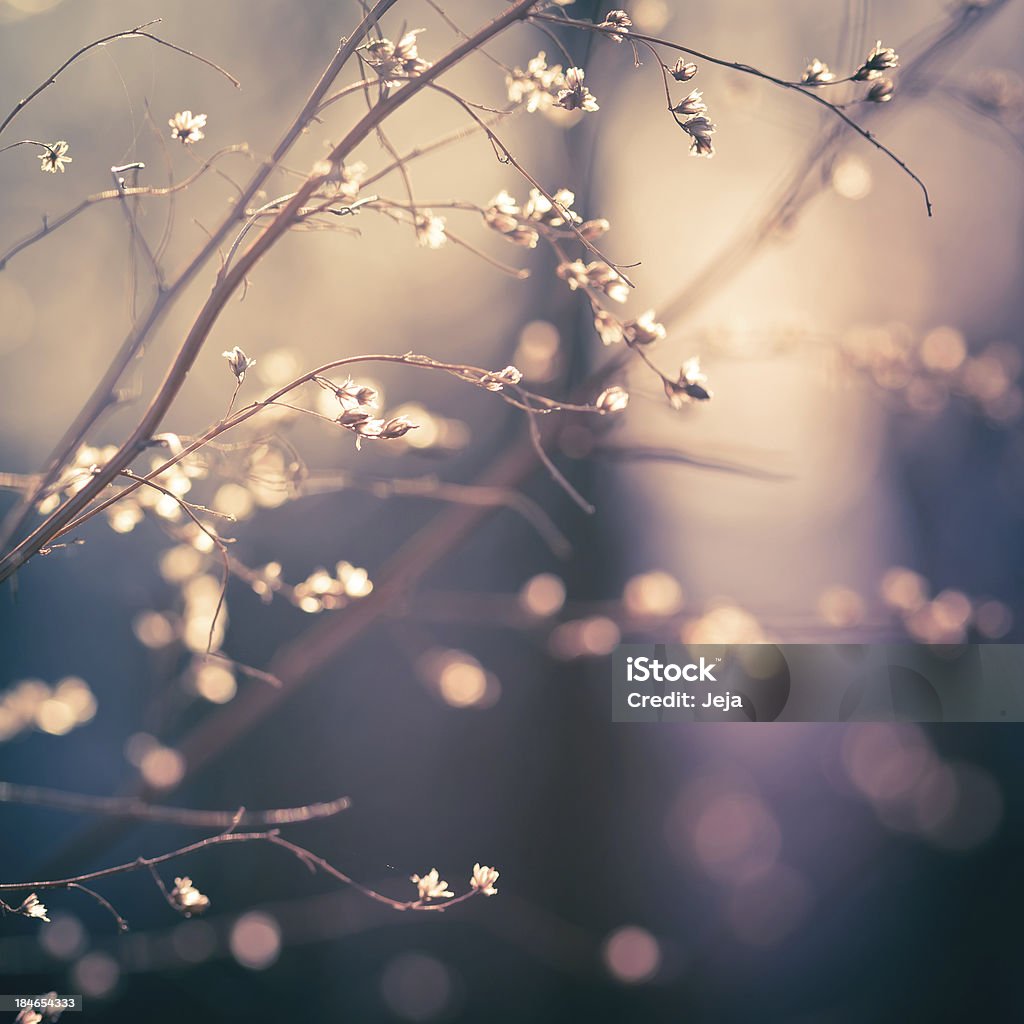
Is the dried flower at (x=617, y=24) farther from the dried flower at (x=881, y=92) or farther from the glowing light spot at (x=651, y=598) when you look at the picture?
the glowing light spot at (x=651, y=598)

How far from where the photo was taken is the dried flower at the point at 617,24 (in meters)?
0.39

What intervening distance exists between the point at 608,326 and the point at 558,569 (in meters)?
1.21

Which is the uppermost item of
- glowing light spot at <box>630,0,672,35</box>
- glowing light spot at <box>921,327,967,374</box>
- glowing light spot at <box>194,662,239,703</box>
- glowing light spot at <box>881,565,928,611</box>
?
glowing light spot at <box>630,0,672,35</box>

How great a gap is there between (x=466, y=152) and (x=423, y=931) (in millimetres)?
1517

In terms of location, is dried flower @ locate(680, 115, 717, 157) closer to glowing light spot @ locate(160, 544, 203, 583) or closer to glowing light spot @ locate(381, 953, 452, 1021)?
glowing light spot @ locate(160, 544, 203, 583)

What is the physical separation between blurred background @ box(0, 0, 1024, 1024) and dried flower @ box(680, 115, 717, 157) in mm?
844

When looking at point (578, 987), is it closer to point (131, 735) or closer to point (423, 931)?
point (423, 931)

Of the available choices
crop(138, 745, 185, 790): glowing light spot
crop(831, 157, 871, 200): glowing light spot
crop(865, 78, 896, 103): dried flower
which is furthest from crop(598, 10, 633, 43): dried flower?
crop(138, 745, 185, 790): glowing light spot

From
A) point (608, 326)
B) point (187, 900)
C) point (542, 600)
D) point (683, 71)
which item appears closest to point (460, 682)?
point (542, 600)

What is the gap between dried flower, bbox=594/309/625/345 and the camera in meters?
0.43

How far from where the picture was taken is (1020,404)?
1061 millimetres

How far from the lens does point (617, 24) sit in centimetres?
42

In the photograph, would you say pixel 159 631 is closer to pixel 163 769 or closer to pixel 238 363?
pixel 163 769

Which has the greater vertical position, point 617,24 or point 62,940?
point 617,24
